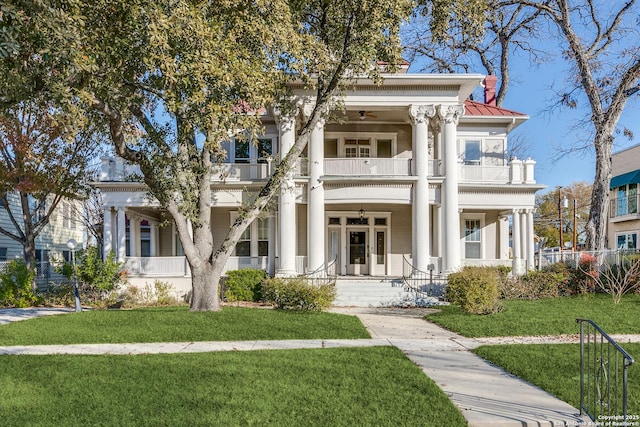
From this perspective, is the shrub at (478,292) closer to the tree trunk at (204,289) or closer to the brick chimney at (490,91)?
the tree trunk at (204,289)

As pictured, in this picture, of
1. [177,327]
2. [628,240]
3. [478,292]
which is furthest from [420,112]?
[628,240]

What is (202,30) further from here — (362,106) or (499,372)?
(362,106)

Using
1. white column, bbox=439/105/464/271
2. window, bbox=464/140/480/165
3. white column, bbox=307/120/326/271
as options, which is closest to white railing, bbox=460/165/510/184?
white column, bbox=439/105/464/271

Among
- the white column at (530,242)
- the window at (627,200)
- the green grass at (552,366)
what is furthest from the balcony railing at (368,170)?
the window at (627,200)

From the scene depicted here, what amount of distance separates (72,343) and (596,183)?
21.2 metres

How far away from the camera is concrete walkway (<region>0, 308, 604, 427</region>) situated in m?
5.17

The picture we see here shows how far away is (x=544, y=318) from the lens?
12.2 metres

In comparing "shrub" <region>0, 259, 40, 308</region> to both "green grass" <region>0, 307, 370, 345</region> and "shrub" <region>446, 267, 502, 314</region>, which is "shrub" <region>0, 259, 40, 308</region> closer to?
"green grass" <region>0, 307, 370, 345</region>

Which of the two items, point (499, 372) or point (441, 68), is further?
point (441, 68)

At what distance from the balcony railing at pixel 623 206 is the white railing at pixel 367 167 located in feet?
76.2

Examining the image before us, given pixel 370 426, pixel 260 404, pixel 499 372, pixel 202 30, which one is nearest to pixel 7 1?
pixel 202 30

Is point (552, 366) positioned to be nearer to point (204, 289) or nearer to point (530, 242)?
point (204, 289)

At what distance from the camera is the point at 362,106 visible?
18312 mm

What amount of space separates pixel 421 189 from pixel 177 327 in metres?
10.8
